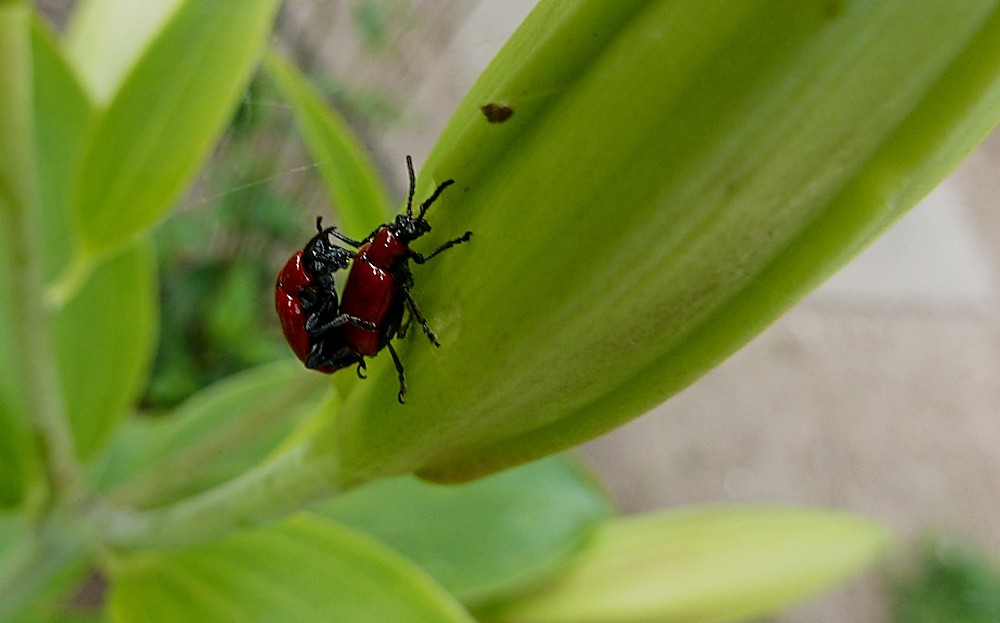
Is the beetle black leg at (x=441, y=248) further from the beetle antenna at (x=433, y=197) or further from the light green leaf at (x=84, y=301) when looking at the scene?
the light green leaf at (x=84, y=301)

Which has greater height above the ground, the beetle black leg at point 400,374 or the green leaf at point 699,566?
the beetle black leg at point 400,374

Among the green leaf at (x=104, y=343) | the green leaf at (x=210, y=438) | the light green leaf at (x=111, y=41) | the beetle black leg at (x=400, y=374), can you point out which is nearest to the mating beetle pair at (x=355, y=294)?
the beetle black leg at (x=400, y=374)

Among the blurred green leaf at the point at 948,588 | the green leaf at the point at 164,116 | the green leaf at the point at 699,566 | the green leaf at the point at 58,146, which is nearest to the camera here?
the green leaf at the point at 164,116

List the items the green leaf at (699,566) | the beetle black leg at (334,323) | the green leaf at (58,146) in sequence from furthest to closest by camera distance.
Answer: the green leaf at (699,566) < the green leaf at (58,146) < the beetle black leg at (334,323)

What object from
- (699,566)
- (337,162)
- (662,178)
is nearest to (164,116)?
(337,162)

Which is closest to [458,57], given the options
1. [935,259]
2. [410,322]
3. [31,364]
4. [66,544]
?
[410,322]

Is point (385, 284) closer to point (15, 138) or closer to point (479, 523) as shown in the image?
point (15, 138)

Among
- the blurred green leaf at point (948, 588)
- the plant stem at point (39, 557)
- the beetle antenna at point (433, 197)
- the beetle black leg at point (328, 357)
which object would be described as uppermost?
the beetle antenna at point (433, 197)

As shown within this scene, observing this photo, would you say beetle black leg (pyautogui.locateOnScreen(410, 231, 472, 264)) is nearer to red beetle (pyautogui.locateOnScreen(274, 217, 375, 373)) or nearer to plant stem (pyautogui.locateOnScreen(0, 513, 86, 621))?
red beetle (pyautogui.locateOnScreen(274, 217, 375, 373))
